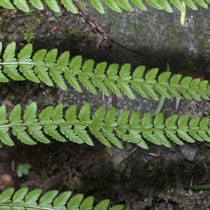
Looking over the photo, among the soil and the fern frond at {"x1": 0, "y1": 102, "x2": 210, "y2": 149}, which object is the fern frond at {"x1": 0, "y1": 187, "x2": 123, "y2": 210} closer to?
Result: the fern frond at {"x1": 0, "y1": 102, "x2": 210, "y2": 149}

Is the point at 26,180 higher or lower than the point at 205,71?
lower

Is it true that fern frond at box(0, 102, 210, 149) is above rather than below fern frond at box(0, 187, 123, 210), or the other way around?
above

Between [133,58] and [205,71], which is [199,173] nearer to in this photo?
[205,71]

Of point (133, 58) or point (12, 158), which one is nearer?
point (133, 58)

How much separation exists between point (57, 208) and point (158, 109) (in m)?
1.27

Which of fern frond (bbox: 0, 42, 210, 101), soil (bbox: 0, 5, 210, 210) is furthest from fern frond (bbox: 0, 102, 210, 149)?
soil (bbox: 0, 5, 210, 210)

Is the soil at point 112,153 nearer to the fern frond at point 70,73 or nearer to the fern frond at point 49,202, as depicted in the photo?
the fern frond at point 70,73

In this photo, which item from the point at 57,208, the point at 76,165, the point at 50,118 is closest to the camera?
the point at 57,208

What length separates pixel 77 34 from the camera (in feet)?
8.71

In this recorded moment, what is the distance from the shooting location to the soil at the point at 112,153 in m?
2.66

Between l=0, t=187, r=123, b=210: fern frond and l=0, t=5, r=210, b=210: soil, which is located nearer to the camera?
l=0, t=187, r=123, b=210: fern frond

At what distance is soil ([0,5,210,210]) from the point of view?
8.72ft

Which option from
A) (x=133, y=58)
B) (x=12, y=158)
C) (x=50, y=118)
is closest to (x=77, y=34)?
(x=133, y=58)

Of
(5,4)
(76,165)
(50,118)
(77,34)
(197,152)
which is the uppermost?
(5,4)
